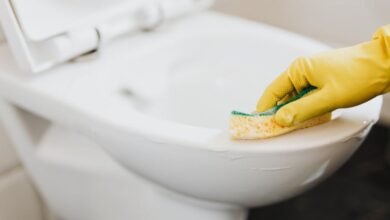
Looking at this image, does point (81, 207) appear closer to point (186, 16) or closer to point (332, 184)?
point (186, 16)

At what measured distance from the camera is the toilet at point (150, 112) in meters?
0.51

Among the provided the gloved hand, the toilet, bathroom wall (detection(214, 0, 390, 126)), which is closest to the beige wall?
bathroom wall (detection(214, 0, 390, 126))

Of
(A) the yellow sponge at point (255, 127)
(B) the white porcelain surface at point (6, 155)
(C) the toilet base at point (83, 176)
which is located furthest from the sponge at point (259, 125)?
(B) the white porcelain surface at point (6, 155)

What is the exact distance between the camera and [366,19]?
0.91 metres

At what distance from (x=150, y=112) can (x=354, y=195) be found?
20.0 inches

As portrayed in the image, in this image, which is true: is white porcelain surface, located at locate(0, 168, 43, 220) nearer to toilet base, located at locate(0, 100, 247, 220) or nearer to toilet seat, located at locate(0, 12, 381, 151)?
toilet base, located at locate(0, 100, 247, 220)

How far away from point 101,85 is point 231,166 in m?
0.20

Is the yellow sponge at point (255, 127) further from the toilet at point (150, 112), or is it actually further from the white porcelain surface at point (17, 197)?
the white porcelain surface at point (17, 197)

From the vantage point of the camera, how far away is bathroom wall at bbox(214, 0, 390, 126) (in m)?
0.90

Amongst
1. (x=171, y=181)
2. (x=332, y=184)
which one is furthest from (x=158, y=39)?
(x=332, y=184)

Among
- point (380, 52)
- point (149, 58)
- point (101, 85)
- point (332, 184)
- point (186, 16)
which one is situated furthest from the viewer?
point (332, 184)

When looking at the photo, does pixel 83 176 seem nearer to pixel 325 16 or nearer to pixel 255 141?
pixel 255 141

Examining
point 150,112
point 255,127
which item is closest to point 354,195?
point 150,112

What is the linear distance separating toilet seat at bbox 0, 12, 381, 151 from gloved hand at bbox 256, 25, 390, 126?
3 centimetres
